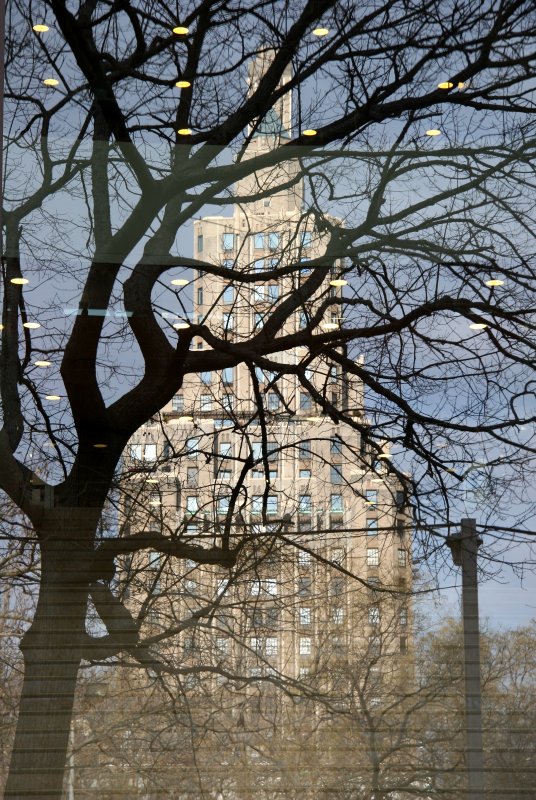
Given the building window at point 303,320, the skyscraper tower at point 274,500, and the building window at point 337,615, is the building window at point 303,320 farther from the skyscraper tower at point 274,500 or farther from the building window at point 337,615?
the building window at point 337,615

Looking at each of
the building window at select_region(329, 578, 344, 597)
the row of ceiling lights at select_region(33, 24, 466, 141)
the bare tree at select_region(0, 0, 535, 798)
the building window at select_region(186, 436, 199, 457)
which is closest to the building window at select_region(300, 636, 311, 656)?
the building window at select_region(329, 578, 344, 597)

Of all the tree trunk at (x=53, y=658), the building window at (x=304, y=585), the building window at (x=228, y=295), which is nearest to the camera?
the tree trunk at (x=53, y=658)

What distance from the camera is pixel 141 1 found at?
7.27ft

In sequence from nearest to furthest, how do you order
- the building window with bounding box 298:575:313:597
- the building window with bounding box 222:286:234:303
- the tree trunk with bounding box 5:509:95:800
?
the tree trunk with bounding box 5:509:95:800 → the building window with bounding box 298:575:313:597 → the building window with bounding box 222:286:234:303

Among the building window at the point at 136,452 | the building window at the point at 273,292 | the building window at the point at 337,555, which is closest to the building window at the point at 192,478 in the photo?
the building window at the point at 136,452

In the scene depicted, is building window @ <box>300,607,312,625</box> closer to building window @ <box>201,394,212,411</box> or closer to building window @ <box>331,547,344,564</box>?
building window @ <box>331,547,344,564</box>

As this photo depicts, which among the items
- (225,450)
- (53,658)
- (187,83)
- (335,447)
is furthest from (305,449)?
(187,83)

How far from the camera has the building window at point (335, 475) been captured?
6.69 ft

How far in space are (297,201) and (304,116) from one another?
234mm

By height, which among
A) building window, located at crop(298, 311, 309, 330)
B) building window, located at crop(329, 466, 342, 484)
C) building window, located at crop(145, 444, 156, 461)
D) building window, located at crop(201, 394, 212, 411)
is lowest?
building window, located at crop(329, 466, 342, 484)

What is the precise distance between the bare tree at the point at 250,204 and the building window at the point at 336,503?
152 millimetres

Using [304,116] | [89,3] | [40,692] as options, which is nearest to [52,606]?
[40,692]

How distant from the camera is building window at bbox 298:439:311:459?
2.05 m

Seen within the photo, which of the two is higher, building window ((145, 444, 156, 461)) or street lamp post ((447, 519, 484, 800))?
building window ((145, 444, 156, 461))
